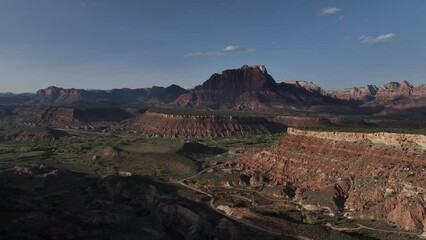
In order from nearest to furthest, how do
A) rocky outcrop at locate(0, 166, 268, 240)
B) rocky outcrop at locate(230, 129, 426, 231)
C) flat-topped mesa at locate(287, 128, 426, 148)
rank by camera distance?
rocky outcrop at locate(0, 166, 268, 240) < rocky outcrop at locate(230, 129, 426, 231) < flat-topped mesa at locate(287, 128, 426, 148)

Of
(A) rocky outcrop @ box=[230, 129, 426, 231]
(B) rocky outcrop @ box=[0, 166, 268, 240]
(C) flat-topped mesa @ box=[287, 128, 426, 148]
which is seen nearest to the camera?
(B) rocky outcrop @ box=[0, 166, 268, 240]

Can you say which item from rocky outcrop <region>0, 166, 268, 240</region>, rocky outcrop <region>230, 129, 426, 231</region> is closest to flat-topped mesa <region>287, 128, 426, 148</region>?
rocky outcrop <region>230, 129, 426, 231</region>

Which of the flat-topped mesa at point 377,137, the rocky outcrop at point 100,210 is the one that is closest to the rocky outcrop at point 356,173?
the flat-topped mesa at point 377,137

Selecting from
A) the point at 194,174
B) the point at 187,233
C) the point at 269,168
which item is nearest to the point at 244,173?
the point at 269,168

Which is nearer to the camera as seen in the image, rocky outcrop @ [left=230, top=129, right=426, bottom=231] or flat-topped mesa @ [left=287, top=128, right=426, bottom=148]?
rocky outcrop @ [left=230, top=129, right=426, bottom=231]

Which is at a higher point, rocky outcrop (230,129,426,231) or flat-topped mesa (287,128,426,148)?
flat-topped mesa (287,128,426,148)

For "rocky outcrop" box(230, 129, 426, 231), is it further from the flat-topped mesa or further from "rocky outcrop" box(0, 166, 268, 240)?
"rocky outcrop" box(0, 166, 268, 240)

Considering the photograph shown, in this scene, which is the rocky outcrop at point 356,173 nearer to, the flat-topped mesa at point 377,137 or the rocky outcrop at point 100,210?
the flat-topped mesa at point 377,137

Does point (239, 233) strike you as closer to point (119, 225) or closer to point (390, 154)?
point (119, 225)
